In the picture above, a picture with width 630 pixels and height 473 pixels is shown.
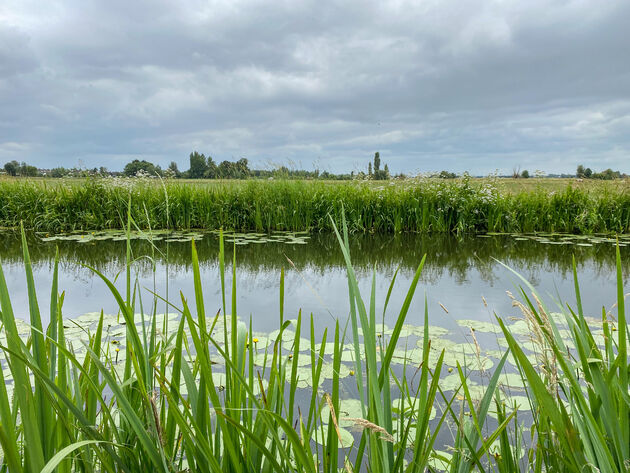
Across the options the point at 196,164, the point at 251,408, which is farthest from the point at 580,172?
the point at 196,164

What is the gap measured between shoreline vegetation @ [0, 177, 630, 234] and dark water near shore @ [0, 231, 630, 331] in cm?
93

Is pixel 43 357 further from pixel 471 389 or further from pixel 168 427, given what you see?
pixel 471 389

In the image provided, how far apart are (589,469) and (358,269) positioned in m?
4.08

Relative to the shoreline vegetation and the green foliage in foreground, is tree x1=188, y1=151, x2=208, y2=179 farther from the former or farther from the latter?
the green foliage in foreground

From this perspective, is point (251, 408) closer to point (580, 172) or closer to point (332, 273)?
point (332, 273)

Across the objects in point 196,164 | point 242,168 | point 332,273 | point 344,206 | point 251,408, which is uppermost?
point 196,164

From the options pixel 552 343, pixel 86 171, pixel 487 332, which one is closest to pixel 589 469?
pixel 552 343

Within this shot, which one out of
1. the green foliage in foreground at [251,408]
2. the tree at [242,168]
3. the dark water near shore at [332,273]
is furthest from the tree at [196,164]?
the green foliage in foreground at [251,408]

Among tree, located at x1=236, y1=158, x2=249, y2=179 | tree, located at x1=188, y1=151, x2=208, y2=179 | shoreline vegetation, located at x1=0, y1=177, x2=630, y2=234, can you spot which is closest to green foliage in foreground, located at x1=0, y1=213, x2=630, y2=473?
shoreline vegetation, located at x1=0, y1=177, x2=630, y2=234

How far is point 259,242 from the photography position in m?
6.80

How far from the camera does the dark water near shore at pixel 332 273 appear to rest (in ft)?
11.2

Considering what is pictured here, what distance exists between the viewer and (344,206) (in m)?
8.03

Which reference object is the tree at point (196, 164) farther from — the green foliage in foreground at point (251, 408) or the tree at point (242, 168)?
the green foliage in foreground at point (251, 408)

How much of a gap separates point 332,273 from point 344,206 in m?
3.46
